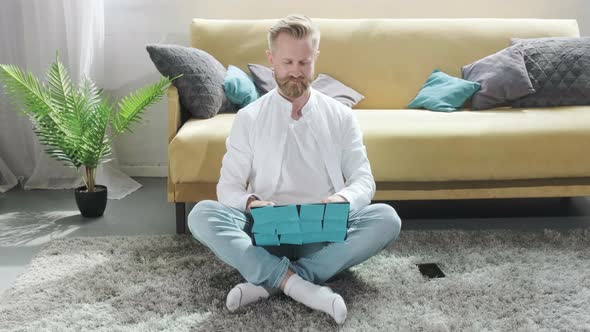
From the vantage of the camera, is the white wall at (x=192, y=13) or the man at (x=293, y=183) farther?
the white wall at (x=192, y=13)

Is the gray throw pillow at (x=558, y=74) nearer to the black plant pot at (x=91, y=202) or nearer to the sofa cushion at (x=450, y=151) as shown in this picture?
the sofa cushion at (x=450, y=151)

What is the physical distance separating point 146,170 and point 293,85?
79.2 inches

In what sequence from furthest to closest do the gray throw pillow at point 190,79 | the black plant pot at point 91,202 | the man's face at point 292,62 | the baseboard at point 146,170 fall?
1. the baseboard at point 146,170
2. the black plant pot at point 91,202
3. the gray throw pillow at point 190,79
4. the man's face at point 292,62

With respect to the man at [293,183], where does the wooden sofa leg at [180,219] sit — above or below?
below

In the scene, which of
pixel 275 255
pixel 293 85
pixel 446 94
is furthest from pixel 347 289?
pixel 446 94

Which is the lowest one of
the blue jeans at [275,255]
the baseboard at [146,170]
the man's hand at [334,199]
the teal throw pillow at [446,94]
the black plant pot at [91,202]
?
the baseboard at [146,170]

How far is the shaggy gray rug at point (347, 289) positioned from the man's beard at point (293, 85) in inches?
23.8

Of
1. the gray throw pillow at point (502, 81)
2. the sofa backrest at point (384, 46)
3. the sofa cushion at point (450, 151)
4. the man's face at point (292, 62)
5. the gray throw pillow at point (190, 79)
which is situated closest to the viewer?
the man's face at point (292, 62)

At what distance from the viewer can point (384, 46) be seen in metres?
3.34

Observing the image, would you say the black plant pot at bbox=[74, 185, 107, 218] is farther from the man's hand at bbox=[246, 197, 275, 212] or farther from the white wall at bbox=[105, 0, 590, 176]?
the man's hand at bbox=[246, 197, 275, 212]

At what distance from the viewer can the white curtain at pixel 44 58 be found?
336cm

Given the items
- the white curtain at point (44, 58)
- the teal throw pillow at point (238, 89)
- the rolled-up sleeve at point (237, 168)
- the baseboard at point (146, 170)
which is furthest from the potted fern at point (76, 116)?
the baseboard at point (146, 170)

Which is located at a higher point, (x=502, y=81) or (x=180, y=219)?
(x=502, y=81)

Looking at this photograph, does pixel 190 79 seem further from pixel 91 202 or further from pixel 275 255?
pixel 275 255
